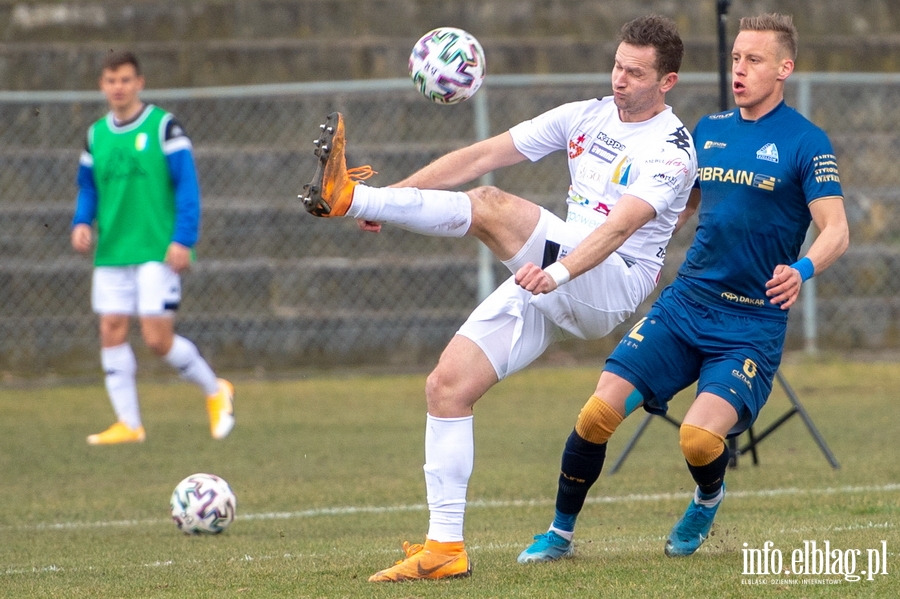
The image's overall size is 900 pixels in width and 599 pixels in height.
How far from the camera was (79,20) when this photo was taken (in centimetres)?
1342

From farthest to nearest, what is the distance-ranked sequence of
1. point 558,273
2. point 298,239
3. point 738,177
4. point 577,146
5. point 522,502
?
1. point 298,239
2. point 522,502
3. point 577,146
4. point 738,177
5. point 558,273

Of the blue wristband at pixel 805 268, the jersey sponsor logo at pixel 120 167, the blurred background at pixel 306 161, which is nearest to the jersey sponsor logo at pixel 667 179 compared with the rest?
the blue wristband at pixel 805 268

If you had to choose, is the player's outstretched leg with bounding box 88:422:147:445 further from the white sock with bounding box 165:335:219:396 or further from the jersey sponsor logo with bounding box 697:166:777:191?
the jersey sponsor logo with bounding box 697:166:777:191

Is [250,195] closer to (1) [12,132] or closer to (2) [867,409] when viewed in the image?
(1) [12,132]

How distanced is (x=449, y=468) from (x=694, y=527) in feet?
3.57

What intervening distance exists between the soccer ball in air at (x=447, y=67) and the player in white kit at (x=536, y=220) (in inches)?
10.6

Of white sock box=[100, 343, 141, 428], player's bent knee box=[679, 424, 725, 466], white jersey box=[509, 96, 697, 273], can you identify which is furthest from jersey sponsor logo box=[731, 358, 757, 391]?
white sock box=[100, 343, 141, 428]

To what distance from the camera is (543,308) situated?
539 centimetres

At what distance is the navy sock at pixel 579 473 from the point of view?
5.55 m

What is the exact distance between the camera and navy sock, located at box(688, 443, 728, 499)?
5430 millimetres

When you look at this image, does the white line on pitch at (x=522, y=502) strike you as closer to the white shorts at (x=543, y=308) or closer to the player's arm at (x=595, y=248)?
the white shorts at (x=543, y=308)

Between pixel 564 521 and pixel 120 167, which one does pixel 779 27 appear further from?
pixel 120 167

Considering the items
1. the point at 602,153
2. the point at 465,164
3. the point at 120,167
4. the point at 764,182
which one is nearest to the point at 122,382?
the point at 120,167

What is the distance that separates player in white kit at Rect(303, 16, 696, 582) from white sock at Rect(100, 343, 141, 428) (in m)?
4.89
